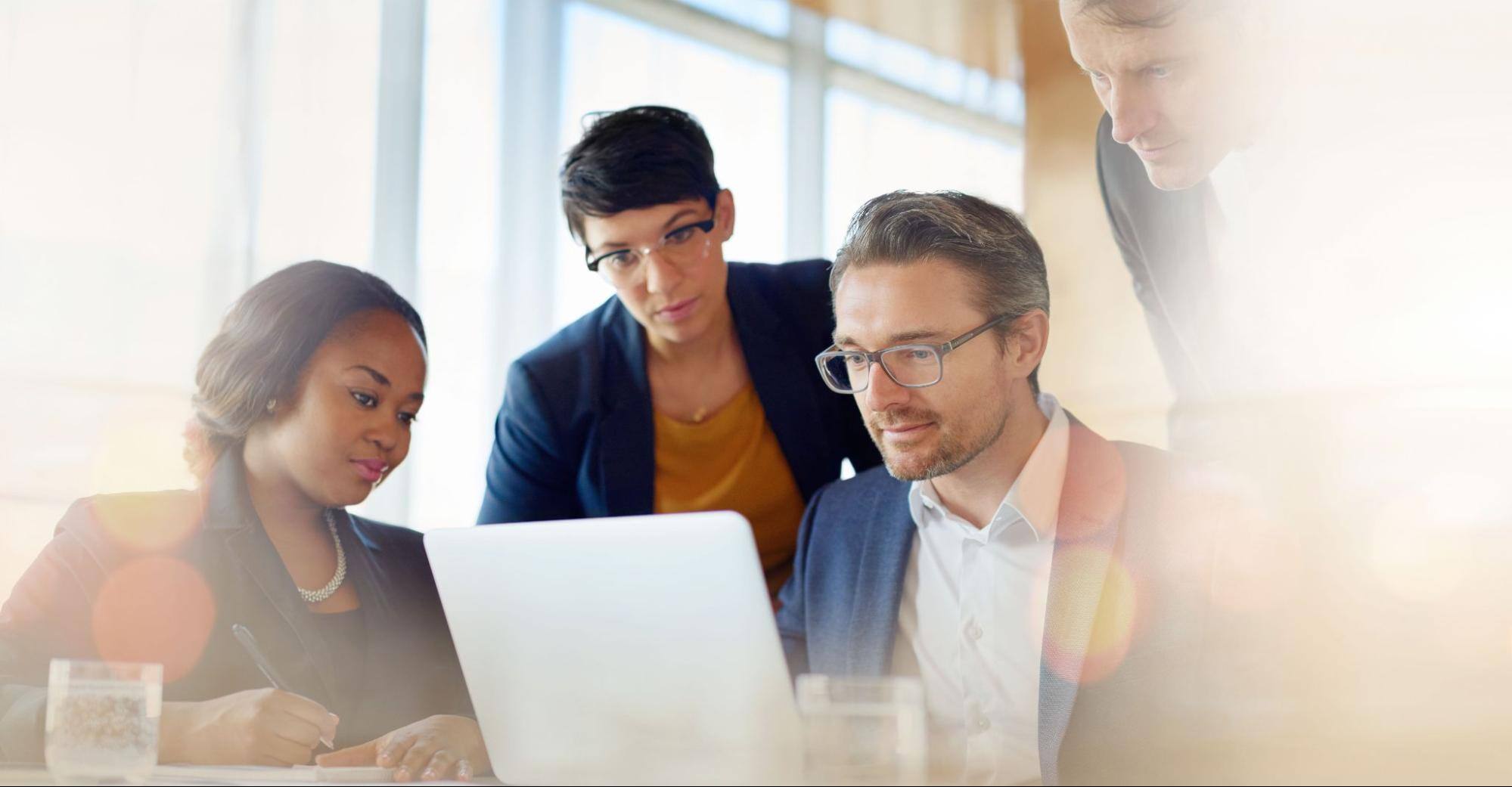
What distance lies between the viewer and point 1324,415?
183 cm

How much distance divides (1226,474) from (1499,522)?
364 millimetres

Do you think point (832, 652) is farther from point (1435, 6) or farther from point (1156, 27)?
point (1435, 6)

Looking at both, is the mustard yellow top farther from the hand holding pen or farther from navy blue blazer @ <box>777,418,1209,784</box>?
the hand holding pen

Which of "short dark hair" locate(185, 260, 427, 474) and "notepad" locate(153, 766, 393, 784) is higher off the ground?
"short dark hair" locate(185, 260, 427, 474)

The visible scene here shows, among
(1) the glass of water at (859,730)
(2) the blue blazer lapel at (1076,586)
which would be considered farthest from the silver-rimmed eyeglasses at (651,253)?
(1) the glass of water at (859,730)

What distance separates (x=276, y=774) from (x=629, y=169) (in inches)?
41.4

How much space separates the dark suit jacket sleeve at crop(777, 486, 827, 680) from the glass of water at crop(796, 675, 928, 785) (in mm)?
752

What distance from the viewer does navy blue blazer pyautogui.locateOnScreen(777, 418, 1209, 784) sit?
4.82 ft

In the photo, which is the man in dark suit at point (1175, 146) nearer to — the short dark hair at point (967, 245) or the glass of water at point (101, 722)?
the short dark hair at point (967, 245)

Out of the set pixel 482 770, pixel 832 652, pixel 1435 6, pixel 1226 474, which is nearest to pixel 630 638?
pixel 482 770

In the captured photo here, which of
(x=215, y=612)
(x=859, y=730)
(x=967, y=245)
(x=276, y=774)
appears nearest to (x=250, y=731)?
(x=276, y=774)

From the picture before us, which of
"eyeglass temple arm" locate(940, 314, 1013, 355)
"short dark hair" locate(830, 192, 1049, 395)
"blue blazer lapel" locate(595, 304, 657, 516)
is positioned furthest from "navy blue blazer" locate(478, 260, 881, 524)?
"eyeglass temple arm" locate(940, 314, 1013, 355)

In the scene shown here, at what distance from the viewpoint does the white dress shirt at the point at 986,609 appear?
1558mm

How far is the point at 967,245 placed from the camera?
166 cm
